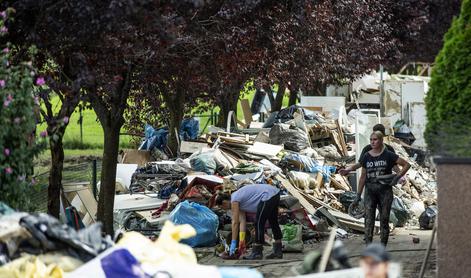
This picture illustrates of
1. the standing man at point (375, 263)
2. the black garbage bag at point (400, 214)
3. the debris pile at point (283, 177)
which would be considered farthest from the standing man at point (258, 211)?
the standing man at point (375, 263)

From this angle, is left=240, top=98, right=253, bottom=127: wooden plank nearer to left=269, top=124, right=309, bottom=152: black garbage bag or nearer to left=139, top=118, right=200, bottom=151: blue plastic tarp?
left=139, top=118, right=200, bottom=151: blue plastic tarp

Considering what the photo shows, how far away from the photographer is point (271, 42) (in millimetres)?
16688

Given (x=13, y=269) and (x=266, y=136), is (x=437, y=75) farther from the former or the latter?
(x=266, y=136)

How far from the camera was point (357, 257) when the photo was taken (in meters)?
15.4

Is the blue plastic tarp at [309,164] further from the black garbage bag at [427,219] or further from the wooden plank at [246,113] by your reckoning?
the wooden plank at [246,113]

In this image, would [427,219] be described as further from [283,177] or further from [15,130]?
[15,130]

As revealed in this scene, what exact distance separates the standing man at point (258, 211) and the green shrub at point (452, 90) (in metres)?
4.71

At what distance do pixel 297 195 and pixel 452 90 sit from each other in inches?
330

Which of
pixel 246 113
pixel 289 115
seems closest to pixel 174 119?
pixel 289 115

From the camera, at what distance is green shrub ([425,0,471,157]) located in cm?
1115

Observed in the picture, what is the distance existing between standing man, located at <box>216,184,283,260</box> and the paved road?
263mm

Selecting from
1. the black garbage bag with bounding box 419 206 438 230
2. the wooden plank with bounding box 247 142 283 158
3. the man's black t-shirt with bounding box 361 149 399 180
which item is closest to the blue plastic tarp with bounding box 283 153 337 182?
the wooden plank with bounding box 247 142 283 158

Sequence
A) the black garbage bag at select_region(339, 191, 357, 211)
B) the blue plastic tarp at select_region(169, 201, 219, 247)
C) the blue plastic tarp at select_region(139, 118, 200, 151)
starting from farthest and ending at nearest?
the blue plastic tarp at select_region(139, 118, 200, 151)
the black garbage bag at select_region(339, 191, 357, 211)
the blue plastic tarp at select_region(169, 201, 219, 247)

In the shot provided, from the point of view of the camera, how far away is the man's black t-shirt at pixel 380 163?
15.4m
